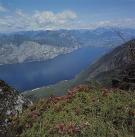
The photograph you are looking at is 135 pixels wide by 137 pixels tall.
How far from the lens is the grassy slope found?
8.80m

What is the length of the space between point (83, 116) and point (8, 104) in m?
4.27

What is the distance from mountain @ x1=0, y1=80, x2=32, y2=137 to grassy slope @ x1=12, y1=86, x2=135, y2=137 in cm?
89

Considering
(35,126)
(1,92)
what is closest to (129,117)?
(35,126)

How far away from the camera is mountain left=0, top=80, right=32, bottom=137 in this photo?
11.8 m

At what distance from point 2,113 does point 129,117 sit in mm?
4890

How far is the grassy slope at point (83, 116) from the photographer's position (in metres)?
8.80

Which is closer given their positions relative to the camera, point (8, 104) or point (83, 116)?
point (83, 116)

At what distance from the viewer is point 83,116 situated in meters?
9.70

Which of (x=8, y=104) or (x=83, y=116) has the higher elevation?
(x=83, y=116)

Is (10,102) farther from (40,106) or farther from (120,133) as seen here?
(120,133)

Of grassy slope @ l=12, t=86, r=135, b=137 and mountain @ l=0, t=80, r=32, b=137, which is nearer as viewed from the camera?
grassy slope @ l=12, t=86, r=135, b=137

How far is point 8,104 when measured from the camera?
1295 centimetres

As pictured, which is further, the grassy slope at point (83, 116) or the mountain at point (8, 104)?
the mountain at point (8, 104)

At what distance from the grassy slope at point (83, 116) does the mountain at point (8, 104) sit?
0.89 meters
